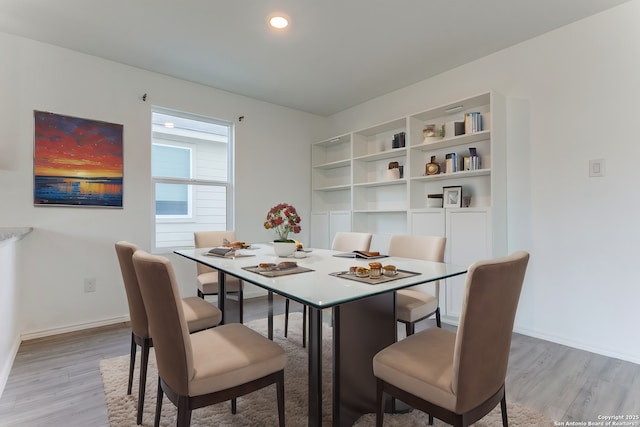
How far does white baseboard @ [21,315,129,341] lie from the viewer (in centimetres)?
272

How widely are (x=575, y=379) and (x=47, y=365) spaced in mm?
3487

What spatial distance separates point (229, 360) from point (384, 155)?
3.17 m

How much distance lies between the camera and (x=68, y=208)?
9.59 feet

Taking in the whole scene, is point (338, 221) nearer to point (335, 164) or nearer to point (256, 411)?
point (335, 164)

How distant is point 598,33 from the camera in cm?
247

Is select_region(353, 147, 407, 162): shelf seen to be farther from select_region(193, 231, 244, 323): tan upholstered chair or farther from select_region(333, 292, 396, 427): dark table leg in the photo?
select_region(333, 292, 396, 427): dark table leg

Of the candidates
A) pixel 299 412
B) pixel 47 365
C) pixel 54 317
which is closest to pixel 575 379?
pixel 299 412

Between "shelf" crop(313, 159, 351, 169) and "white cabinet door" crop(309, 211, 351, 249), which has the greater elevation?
"shelf" crop(313, 159, 351, 169)

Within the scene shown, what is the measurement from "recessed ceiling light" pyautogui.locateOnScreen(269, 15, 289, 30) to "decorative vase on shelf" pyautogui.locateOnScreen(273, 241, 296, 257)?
1.72m

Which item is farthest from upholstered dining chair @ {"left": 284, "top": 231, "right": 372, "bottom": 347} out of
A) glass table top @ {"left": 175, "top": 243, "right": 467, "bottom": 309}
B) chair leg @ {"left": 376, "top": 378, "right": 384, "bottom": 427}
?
chair leg @ {"left": 376, "top": 378, "right": 384, "bottom": 427}

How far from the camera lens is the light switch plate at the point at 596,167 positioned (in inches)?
96.5

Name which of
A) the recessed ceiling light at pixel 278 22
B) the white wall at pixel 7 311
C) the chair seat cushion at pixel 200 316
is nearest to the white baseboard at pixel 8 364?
the white wall at pixel 7 311

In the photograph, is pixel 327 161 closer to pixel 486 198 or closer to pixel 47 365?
pixel 486 198

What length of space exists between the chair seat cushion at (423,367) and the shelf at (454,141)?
7.06ft
